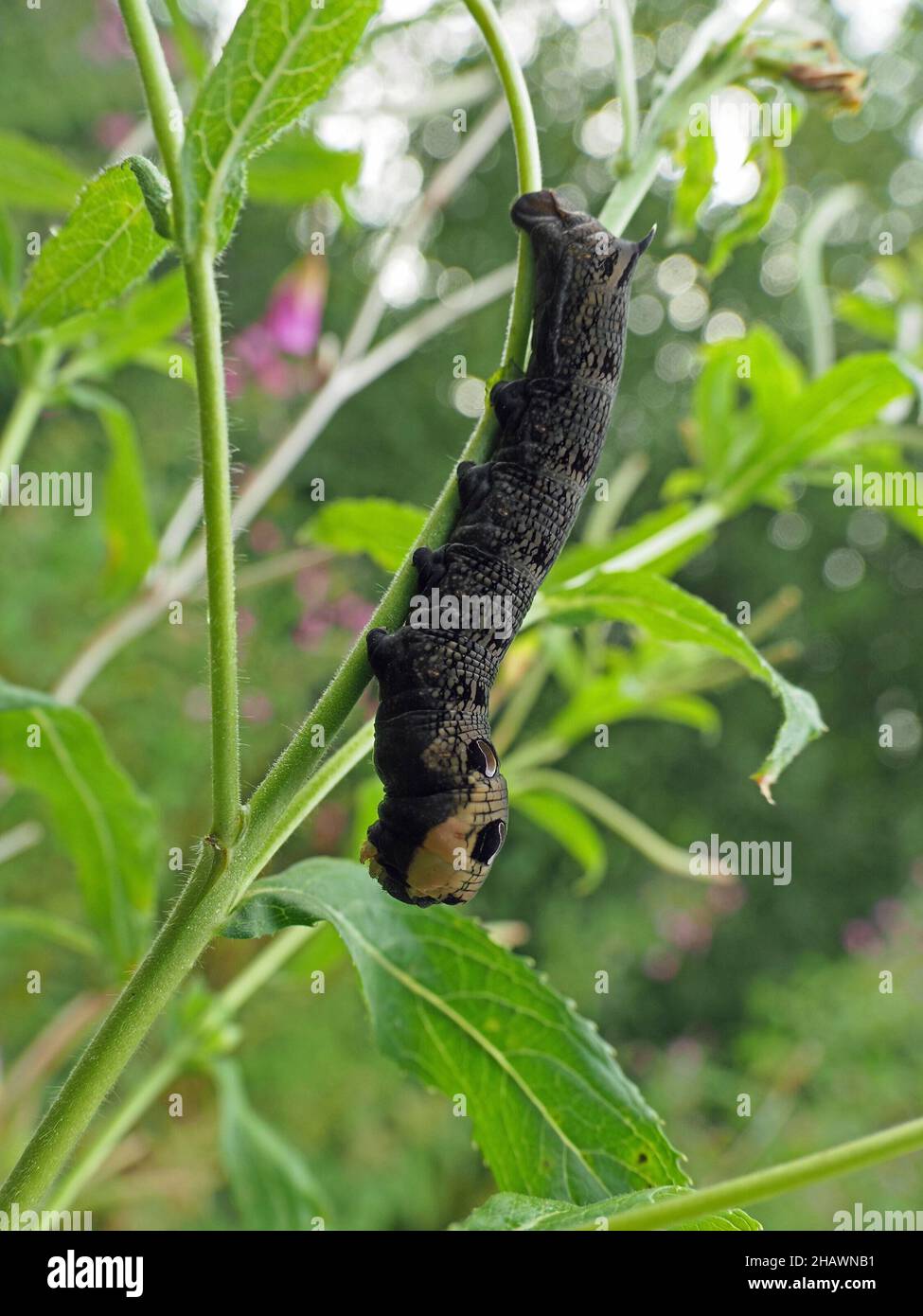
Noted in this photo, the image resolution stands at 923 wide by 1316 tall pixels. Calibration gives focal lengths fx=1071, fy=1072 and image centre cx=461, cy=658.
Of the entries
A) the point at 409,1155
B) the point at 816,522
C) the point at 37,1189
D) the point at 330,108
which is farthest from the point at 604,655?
the point at 816,522

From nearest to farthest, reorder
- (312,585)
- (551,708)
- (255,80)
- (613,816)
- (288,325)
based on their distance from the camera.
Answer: (255,80), (613,816), (288,325), (312,585), (551,708)

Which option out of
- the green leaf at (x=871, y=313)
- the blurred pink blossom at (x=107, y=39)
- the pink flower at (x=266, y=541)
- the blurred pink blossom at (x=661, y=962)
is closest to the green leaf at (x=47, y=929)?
the green leaf at (x=871, y=313)

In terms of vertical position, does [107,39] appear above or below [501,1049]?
above

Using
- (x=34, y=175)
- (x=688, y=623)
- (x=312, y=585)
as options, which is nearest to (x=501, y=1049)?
(x=688, y=623)

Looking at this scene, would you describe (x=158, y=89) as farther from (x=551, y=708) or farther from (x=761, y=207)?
(x=551, y=708)

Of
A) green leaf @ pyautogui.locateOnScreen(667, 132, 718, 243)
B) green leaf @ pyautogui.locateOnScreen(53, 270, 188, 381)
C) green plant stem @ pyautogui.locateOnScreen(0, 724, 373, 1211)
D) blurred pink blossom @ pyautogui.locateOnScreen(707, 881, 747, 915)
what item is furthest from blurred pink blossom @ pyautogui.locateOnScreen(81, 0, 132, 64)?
blurred pink blossom @ pyautogui.locateOnScreen(707, 881, 747, 915)

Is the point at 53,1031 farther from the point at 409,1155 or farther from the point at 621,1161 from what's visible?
the point at 409,1155
